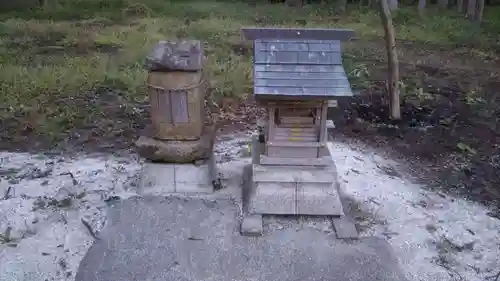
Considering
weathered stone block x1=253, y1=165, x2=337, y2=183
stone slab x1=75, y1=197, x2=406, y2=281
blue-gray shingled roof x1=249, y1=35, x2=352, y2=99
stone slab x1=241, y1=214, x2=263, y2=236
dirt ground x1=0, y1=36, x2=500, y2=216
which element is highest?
blue-gray shingled roof x1=249, y1=35, x2=352, y2=99

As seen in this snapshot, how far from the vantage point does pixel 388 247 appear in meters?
4.72

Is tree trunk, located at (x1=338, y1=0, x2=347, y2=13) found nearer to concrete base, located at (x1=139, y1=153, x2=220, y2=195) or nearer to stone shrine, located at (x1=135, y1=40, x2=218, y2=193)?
stone shrine, located at (x1=135, y1=40, x2=218, y2=193)

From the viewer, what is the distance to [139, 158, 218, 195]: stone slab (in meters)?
5.64

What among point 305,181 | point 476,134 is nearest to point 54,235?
point 305,181

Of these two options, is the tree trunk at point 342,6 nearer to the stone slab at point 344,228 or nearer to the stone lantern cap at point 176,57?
the stone lantern cap at point 176,57

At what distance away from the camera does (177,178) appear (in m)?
5.67

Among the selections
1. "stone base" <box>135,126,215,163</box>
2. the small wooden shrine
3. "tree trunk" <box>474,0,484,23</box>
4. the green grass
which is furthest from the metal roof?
"tree trunk" <box>474,0,484,23</box>

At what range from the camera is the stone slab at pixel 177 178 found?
5637 mm

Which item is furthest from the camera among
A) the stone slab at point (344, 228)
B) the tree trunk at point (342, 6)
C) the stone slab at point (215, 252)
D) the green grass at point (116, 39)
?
the tree trunk at point (342, 6)

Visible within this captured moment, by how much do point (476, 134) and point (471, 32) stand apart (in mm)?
8154

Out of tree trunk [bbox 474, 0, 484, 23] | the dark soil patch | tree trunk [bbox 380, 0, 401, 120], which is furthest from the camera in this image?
tree trunk [bbox 474, 0, 484, 23]

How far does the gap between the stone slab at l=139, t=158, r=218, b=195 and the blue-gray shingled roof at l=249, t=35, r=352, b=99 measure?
1.37 meters

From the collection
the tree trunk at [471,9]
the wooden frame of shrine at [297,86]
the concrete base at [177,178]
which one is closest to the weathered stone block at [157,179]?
the concrete base at [177,178]

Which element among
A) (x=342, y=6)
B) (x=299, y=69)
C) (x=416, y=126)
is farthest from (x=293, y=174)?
(x=342, y=6)
